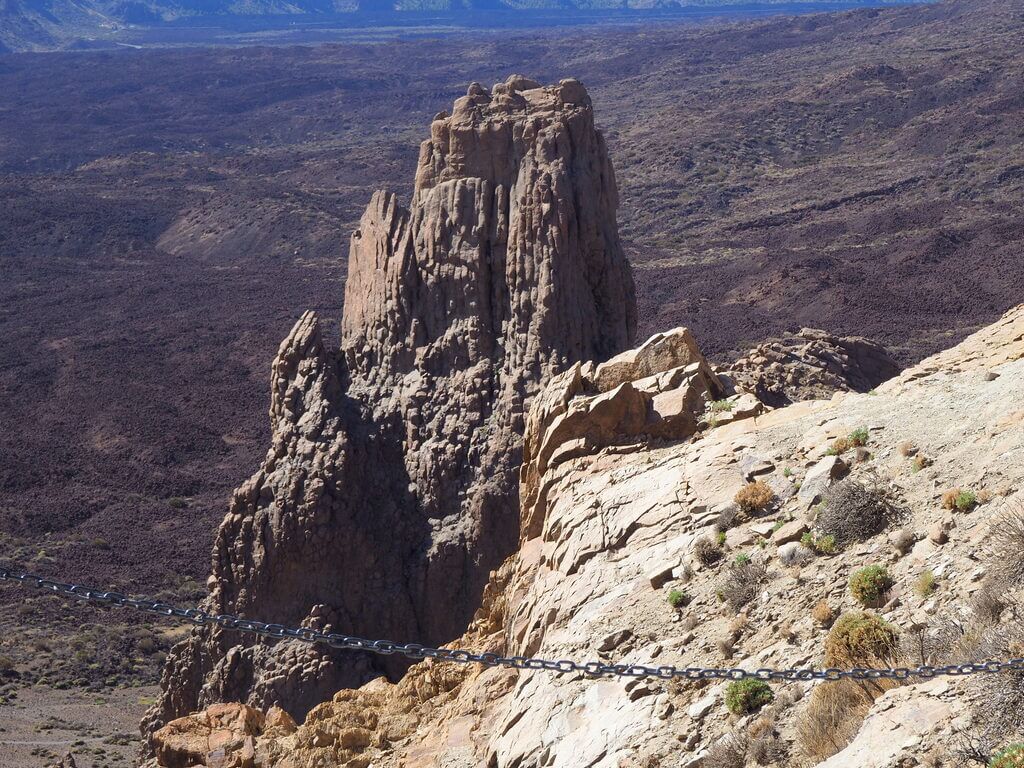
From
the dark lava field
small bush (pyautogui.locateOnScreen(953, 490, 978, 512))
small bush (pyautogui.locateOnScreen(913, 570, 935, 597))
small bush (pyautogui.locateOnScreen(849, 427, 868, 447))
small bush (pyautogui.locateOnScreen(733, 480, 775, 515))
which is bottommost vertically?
the dark lava field

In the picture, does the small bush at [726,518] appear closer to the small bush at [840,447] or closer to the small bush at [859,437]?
the small bush at [840,447]

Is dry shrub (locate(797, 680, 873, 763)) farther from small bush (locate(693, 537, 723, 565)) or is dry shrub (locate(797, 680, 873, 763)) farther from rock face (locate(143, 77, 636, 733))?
rock face (locate(143, 77, 636, 733))

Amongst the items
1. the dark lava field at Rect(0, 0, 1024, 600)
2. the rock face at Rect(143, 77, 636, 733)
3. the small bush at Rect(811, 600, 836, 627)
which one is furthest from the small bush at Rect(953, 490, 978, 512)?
the dark lava field at Rect(0, 0, 1024, 600)

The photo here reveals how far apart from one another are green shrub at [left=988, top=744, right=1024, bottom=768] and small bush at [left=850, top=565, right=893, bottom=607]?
95.8 inches

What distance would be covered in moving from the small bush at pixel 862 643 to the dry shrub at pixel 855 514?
1320 millimetres

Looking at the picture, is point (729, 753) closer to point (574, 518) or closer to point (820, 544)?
point (820, 544)

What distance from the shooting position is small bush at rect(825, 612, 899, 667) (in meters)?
9.08

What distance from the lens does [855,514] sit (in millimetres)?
10703

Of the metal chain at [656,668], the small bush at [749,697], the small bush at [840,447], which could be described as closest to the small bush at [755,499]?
the small bush at [840,447]

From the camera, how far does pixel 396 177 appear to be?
4683 inches

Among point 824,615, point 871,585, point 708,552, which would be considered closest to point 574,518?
point 708,552

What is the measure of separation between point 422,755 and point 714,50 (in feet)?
608

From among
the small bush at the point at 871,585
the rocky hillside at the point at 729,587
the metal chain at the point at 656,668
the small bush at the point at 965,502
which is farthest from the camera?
the small bush at the point at 965,502

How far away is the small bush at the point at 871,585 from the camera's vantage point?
32.1 ft
